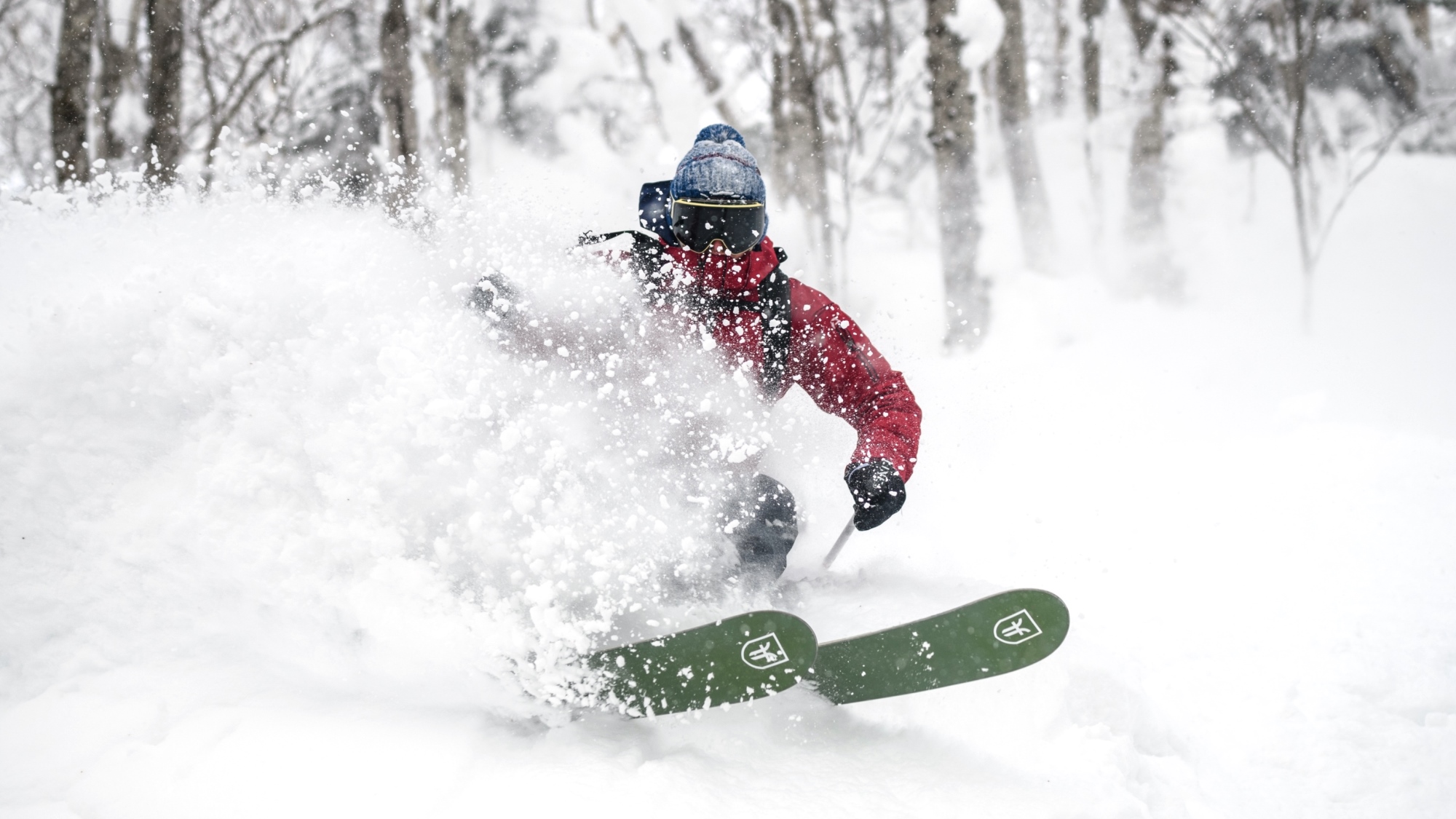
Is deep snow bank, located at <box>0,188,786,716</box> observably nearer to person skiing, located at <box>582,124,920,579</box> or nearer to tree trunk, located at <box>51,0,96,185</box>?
person skiing, located at <box>582,124,920,579</box>

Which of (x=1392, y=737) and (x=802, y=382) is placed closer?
(x=1392, y=737)

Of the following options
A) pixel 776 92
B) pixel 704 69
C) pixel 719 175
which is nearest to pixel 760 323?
pixel 719 175

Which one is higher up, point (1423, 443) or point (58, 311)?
point (58, 311)

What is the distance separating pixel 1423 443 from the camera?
4.29m

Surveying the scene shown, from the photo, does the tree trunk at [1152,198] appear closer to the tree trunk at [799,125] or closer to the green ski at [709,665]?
the tree trunk at [799,125]

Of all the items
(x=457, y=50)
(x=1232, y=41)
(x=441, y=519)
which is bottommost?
(x=441, y=519)

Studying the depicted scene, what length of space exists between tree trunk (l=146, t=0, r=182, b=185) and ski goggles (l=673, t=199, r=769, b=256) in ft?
19.9

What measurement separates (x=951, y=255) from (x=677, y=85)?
7085 mm

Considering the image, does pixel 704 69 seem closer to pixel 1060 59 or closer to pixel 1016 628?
pixel 1060 59

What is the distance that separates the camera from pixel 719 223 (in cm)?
235

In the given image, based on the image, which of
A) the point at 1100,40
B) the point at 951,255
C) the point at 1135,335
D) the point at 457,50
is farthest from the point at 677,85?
the point at 1135,335

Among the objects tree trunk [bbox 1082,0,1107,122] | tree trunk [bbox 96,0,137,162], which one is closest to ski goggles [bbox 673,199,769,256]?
tree trunk [bbox 96,0,137,162]

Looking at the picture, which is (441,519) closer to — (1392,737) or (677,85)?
(1392,737)

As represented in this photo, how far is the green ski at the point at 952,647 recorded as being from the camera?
6.95ft
